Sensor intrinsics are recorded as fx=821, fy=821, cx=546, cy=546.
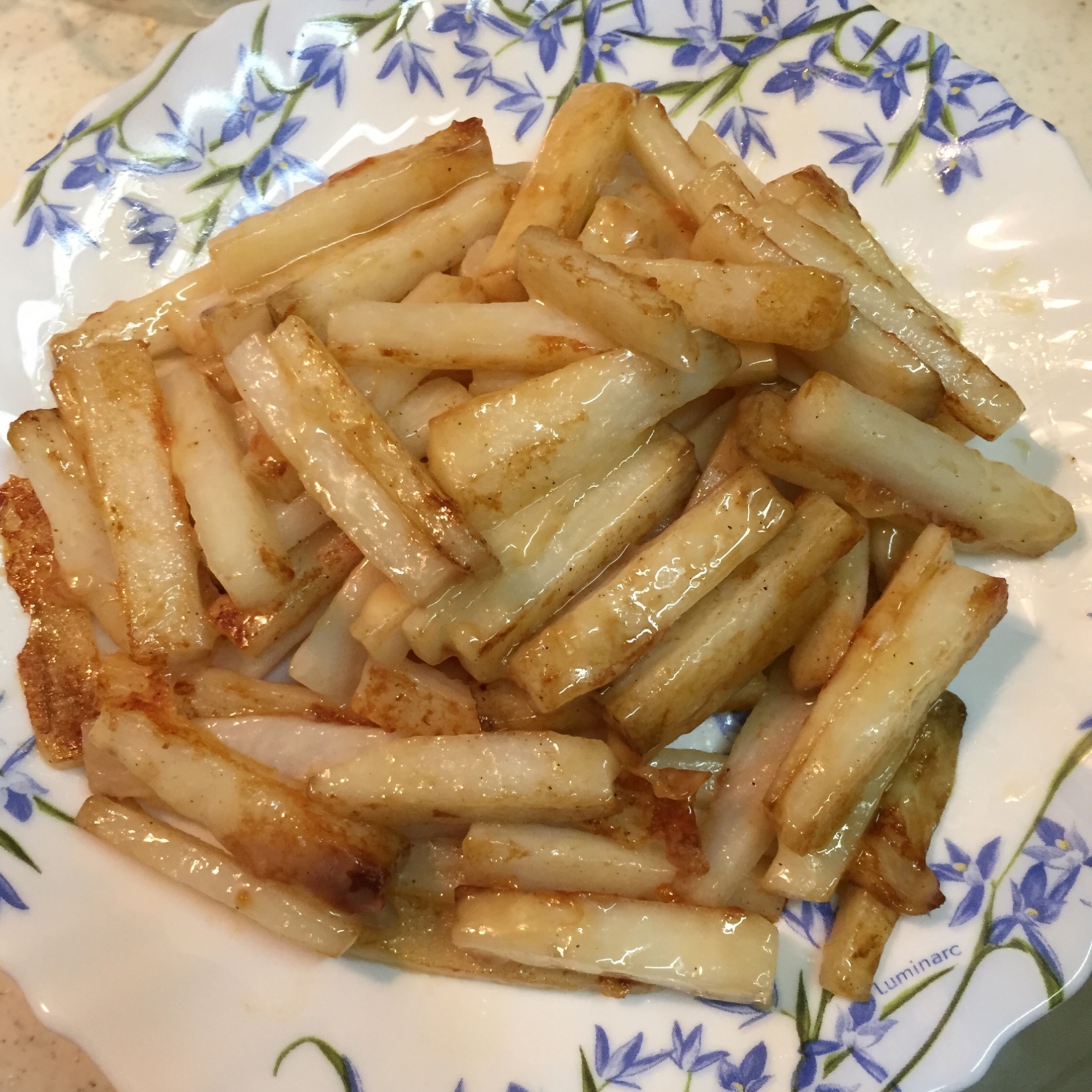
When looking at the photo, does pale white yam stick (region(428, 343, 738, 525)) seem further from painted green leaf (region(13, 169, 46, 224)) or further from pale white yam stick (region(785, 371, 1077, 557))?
painted green leaf (region(13, 169, 46, 224))

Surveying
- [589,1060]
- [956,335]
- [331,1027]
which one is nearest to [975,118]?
[956,335]

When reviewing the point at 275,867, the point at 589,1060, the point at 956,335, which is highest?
the point at 956,335

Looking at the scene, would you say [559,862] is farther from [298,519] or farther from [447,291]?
[447,291]

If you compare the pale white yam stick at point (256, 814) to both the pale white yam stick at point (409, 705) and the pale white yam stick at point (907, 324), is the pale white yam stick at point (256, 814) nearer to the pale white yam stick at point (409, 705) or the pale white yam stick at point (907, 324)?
the pale white yam stick at point (409, 705)

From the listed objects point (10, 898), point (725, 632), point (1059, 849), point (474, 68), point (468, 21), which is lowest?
point (1059, 849)

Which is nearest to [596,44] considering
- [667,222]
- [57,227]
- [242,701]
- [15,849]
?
[667,222]

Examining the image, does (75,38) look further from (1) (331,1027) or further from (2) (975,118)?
(1) (331,1027)

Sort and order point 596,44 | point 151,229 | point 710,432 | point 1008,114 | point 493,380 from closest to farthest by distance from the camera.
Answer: point 493,380
point 710,432
point 1008,114
point 151,229
point 596,44

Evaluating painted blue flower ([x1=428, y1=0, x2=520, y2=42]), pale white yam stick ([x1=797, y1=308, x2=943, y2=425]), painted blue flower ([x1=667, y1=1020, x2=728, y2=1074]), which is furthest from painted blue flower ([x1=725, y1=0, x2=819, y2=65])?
painted blue flower ([x1=667, y1=1020, x2=728, y2=1074])
